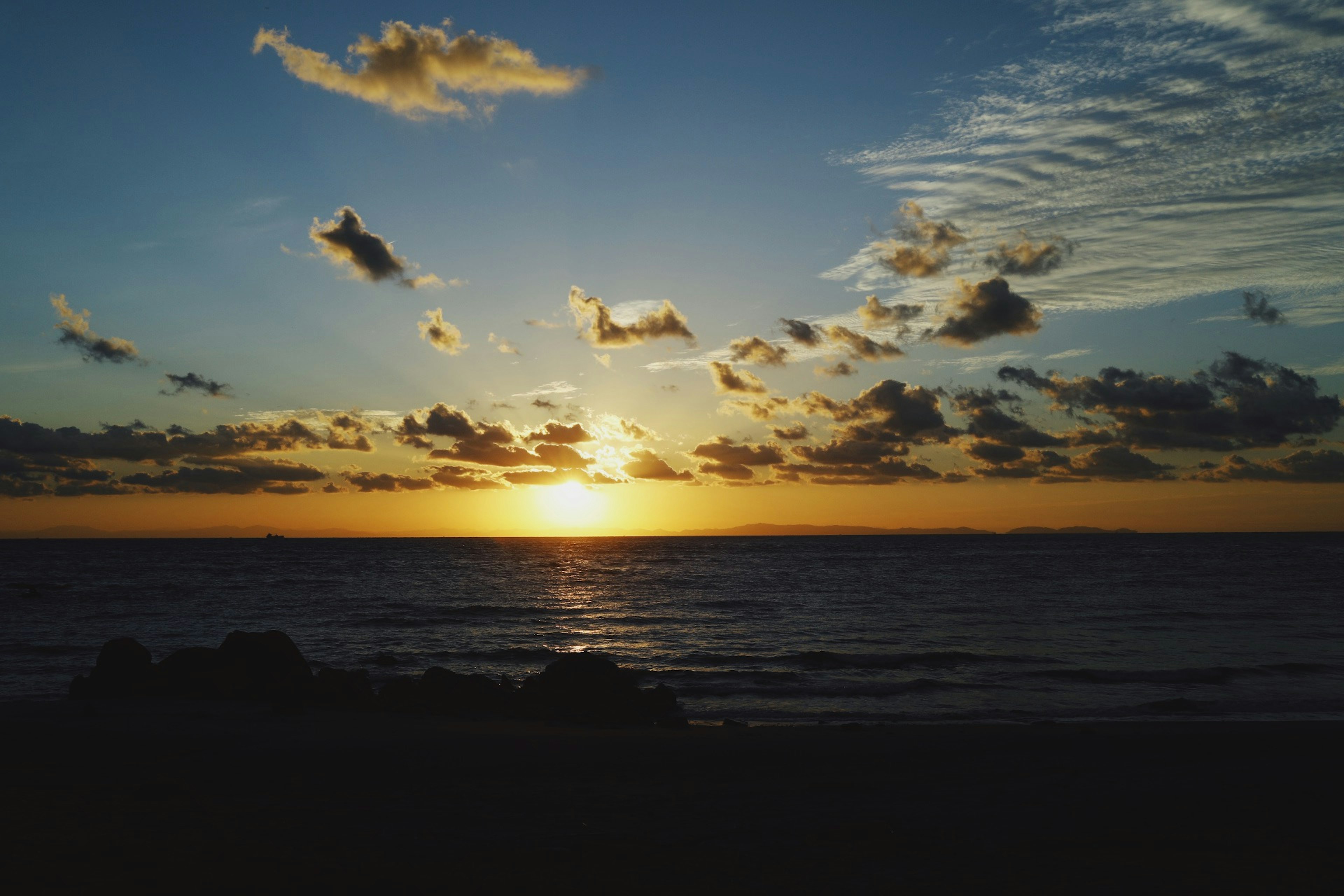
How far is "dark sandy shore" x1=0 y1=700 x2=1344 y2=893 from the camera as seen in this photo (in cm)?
915

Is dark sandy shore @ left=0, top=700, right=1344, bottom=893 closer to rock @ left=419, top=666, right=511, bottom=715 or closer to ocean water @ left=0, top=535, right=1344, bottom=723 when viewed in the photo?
rock @ left=419, top=666, right=511, bottom=715

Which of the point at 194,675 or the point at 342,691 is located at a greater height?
the point at 194,675

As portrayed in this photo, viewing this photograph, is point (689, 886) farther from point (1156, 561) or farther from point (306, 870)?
point (1156, 561)

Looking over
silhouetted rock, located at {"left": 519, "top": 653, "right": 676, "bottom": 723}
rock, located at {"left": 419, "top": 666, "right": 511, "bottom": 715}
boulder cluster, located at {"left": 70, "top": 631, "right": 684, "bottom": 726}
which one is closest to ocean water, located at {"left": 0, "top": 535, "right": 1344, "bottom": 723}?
silhouetted rock, located at {"left": 519, "top": 653, "right": 676, "bottom": 723}

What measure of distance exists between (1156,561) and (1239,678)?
10816 centimetres


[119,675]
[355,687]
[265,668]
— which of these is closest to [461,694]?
[355,687]

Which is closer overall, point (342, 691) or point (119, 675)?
point (342, 691)

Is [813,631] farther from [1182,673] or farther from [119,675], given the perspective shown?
[119,675]

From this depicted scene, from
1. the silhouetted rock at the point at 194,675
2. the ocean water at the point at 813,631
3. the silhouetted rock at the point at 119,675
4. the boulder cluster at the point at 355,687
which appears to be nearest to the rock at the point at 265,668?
the boulder cluster at the point at 355,687

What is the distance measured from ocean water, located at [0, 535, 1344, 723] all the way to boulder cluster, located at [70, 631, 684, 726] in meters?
3.08

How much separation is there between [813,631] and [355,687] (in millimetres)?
27345

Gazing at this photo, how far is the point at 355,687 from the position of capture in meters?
22.9

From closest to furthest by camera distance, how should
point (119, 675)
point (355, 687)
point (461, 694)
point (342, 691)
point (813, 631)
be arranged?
point (342, 691) < point (355, 687) < point (119, 675) < point (461, 694) < point (813, 631)

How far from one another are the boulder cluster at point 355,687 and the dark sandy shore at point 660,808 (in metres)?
2.89
